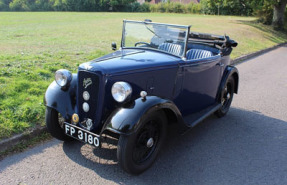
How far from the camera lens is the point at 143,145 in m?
3.11

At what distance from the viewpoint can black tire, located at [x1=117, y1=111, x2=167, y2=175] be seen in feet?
9.05

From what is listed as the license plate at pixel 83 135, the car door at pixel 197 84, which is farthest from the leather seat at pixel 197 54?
the license plate at pixel 83 135

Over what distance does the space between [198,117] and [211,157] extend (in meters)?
0.70

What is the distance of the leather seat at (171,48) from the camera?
12.5ft

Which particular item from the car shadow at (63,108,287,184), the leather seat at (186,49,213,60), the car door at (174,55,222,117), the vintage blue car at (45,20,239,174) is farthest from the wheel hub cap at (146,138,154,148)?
the leather seat at (186,49,213,60)

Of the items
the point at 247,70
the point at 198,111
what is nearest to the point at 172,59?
the point at 198,111

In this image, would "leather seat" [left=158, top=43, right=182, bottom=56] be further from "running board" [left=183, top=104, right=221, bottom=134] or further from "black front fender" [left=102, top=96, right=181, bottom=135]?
"black front fender" [left=102, top=96, right=181, bottom=135]

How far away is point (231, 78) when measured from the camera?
5070 mm

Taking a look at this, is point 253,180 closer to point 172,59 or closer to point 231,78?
point 172,59

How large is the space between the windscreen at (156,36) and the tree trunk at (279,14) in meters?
21.0

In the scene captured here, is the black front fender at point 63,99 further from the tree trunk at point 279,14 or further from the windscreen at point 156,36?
the tree trunk at point 279,14

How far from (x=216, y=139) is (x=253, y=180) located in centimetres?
106

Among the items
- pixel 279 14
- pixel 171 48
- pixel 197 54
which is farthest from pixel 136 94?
pixel 279 14

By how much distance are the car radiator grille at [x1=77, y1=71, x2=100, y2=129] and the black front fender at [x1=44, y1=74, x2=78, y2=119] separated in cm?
16
